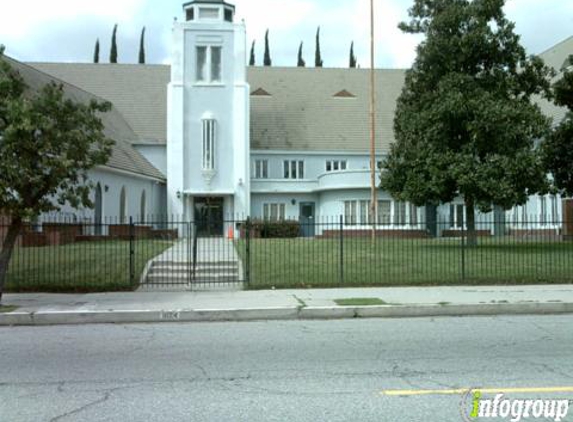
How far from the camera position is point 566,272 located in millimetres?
16625

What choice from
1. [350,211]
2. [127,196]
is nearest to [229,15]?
[127,196]

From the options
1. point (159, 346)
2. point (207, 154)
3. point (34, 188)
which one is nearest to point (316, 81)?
point (207, 154)

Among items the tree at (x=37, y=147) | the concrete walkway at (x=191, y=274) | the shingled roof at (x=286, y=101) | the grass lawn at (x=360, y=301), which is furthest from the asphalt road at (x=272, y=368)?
the shingled roof at (x=286, y=101)

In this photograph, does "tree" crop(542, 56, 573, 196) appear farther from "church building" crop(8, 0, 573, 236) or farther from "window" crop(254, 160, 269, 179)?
"window" crop(254, 160, 269, 179)

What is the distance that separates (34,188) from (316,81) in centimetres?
3748

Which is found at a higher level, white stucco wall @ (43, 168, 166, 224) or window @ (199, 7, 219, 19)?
window @ (199, 7, 219, 19)

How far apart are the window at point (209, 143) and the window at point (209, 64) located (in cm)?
276

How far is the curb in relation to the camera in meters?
11.6

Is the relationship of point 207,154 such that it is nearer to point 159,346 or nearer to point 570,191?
point 570,191

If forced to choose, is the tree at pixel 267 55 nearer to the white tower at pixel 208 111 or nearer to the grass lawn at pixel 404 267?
the white tower at pixel 208 111

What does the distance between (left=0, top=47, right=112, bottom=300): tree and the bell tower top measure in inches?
1016

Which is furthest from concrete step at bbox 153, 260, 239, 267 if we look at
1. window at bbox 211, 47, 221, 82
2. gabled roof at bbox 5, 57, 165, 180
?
window at bbox 211, 47, 221, 82

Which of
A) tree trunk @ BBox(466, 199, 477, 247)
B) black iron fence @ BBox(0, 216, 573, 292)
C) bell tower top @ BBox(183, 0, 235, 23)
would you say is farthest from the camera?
bell tower top @ BBox(183, 0, 235, 23)

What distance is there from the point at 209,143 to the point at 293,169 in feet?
24.2
